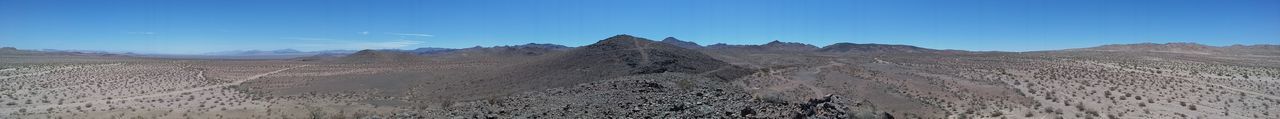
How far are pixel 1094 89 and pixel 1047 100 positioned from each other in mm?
4287

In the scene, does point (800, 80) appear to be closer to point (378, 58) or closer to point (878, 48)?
point (378, 58)

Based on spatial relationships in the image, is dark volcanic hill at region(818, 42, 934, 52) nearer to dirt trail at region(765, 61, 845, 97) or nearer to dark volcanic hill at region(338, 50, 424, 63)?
dark volcanic hill at region(338, 50, 424, 63)

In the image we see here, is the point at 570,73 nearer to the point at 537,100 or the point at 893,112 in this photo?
the point at 537,100

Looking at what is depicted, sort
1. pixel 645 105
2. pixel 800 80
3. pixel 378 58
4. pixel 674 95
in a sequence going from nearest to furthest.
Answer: pixel 645 105 → pixel 674 95 → pixel 800 80 → pixel 378 58

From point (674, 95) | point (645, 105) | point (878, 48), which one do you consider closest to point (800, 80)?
point (674, 95)

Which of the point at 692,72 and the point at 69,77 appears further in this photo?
the point at 69,77

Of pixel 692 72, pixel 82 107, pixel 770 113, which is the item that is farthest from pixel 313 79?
pixel 770 113

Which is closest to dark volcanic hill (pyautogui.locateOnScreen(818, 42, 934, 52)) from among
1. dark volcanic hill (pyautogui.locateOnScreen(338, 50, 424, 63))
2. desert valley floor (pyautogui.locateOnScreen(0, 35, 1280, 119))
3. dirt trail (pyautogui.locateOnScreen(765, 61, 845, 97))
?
dark volcanic hill (pyautogui.locateOnScreen(338, 50, 424, 63))

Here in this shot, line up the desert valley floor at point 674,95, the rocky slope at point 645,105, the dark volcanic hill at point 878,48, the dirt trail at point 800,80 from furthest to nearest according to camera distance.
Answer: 1. the dark volcanic hill at point 878,48
2. the dirt trail at point 800,80
3. the desert valley floor at point 674,95
4. the rocky slope at point 645,105

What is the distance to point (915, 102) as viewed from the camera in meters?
19.8

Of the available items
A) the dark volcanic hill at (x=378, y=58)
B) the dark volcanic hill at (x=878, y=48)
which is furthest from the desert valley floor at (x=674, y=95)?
the dark volcanic hill at (x=878, y=48)

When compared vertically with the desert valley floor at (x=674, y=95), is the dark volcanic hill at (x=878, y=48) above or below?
above

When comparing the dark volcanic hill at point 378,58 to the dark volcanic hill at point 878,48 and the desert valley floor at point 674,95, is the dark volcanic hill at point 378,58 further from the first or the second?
the dark volcanic hill at point 878,48

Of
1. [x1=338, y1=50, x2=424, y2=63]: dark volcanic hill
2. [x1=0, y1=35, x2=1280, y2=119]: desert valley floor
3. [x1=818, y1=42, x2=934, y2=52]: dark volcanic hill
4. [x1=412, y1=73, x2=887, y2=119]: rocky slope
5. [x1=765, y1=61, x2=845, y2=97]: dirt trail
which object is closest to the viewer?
[x1=412, y1=73, x2=887, y2=119]: rocky slope
